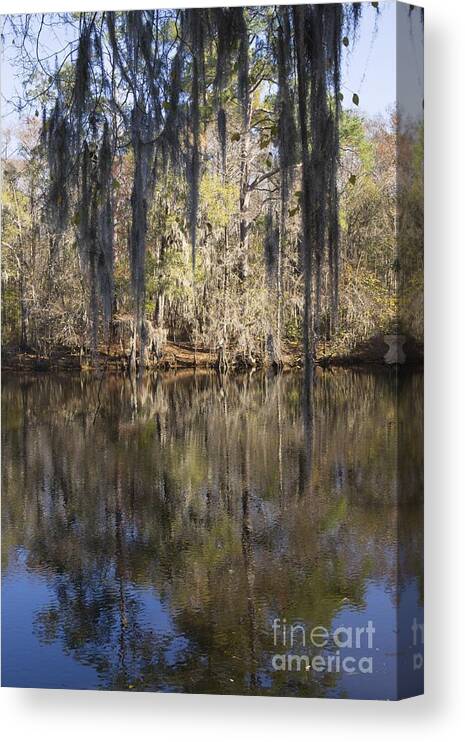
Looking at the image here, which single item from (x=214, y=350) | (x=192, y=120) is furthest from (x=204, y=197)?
(x=214, y=350)

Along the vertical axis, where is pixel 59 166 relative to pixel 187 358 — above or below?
above

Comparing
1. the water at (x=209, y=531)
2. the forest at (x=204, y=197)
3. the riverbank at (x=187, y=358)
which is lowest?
the water at (x=209, y=531)

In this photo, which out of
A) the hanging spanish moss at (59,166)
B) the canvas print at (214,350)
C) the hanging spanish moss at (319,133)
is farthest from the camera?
the hanging spanish moss at (59,166)

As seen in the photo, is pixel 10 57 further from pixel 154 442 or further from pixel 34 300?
pixel 154 442

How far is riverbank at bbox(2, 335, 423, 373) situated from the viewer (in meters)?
6.42

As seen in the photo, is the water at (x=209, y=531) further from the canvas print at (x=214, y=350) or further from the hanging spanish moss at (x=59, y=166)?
the hanging spanish moss at (x=59, y=166)

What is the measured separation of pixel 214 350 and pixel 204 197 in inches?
28.2

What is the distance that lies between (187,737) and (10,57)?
3.30 meters

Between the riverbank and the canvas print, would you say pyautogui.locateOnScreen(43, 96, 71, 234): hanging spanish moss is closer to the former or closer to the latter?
the canvas print

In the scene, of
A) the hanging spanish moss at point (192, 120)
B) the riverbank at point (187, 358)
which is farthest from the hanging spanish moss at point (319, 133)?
the riverbank at point (187, 358)

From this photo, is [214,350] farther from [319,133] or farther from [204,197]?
[319,133]

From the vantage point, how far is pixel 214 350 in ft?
22.0

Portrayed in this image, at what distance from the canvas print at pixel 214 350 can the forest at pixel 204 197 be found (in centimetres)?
1

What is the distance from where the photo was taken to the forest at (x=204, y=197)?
640cm
